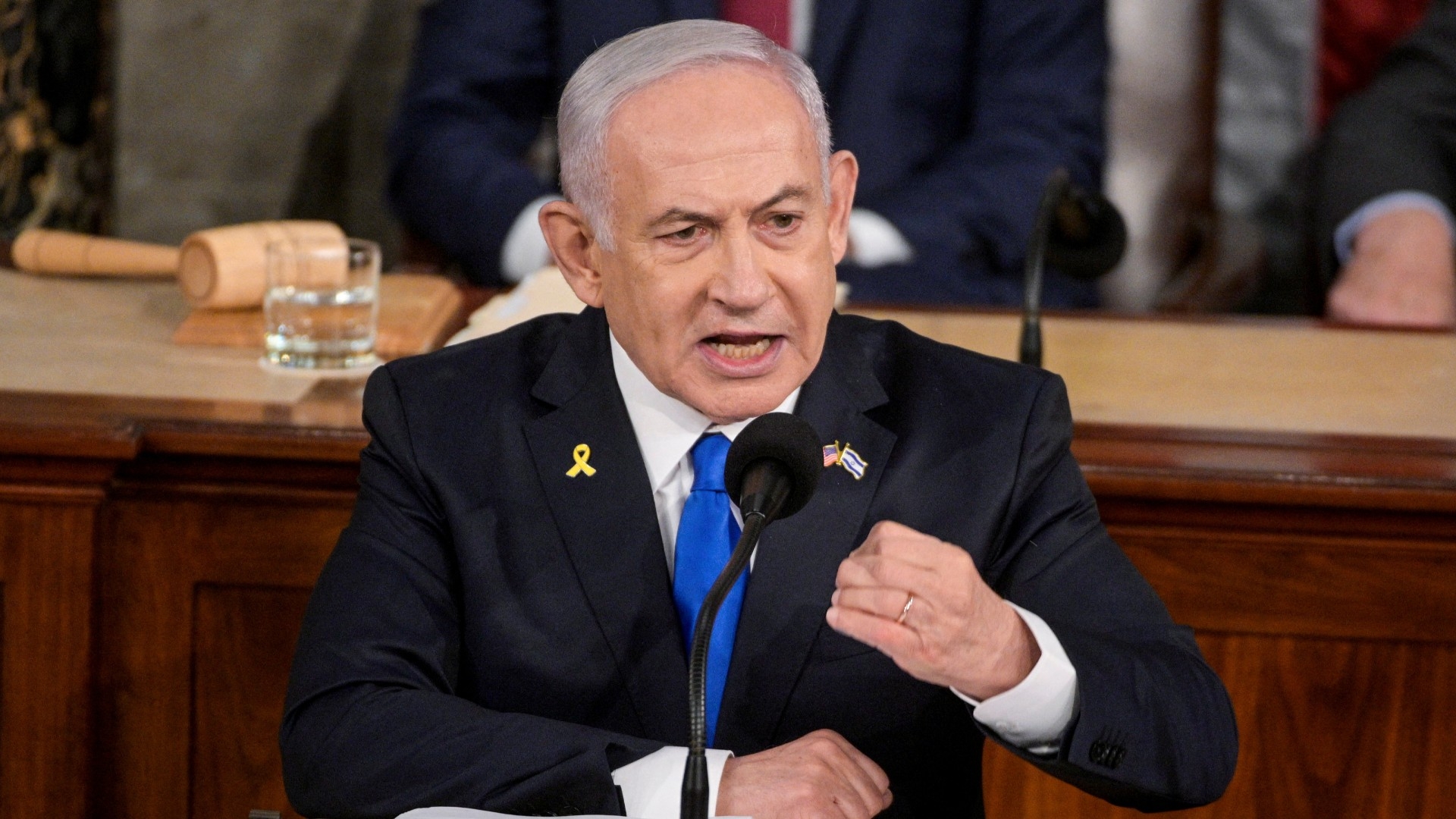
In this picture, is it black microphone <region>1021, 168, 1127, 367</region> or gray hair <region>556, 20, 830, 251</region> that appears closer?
gray hair <region>556, 20, 830, 251</region>

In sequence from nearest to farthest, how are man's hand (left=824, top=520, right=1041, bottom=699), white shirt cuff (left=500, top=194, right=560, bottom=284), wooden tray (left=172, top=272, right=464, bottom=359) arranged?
man's hand (left=824, top=520, right=1041, bottom=699)
wooden tray (left=172, top=272, right=464, bottom=359)
white shirt cuff (left=500, top=194, right=560, bottom=284)

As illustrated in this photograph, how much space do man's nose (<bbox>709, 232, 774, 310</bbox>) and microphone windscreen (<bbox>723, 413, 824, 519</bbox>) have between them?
0.21 meters

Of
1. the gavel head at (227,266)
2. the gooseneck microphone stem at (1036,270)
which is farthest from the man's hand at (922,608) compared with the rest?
the gavel head at (227,266)

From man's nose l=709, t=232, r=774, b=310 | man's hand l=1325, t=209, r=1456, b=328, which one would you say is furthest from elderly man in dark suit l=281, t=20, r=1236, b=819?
man's hand l=1325, t=209, r=1456, b=328

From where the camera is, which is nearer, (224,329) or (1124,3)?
(224,329)

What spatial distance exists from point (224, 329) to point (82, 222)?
2.32m

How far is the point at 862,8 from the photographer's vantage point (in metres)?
3.40

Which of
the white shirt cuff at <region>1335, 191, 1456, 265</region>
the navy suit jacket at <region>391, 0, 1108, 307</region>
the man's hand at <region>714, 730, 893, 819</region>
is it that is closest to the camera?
the man's hand at <region>714, 730, 893, 819</region>

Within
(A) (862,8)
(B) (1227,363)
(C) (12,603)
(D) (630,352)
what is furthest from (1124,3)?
(C) (12,603)

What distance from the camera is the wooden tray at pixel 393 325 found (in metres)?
2.25

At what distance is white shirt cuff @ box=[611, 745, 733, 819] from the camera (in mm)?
1360

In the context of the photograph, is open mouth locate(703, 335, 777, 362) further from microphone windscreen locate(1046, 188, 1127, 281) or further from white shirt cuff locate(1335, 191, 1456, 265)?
white shirt cuff locate(1335, 191, 1456, 265)

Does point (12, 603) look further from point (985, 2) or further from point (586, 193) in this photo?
point (985, 2)

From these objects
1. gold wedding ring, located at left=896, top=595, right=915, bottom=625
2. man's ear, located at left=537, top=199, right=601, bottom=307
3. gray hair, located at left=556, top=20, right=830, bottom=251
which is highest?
gray hair, located at left=556, top=20, right=830, bottom=251
